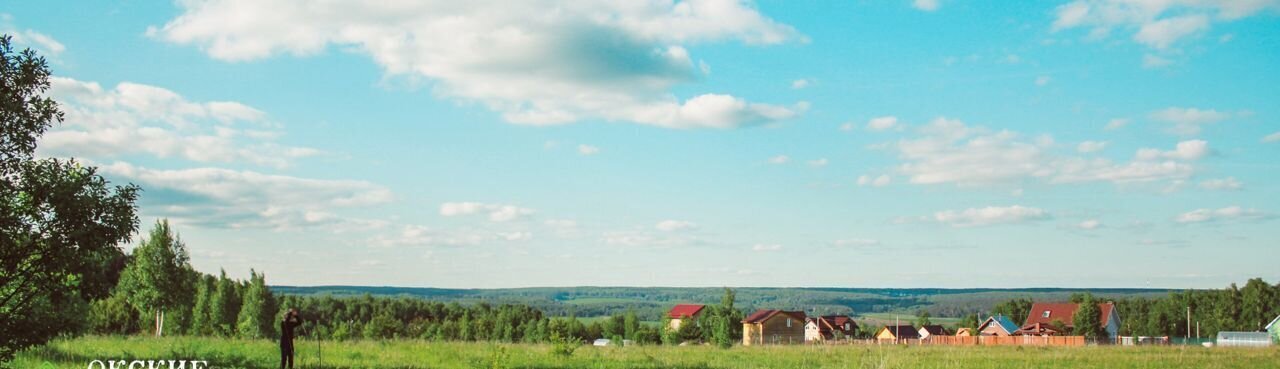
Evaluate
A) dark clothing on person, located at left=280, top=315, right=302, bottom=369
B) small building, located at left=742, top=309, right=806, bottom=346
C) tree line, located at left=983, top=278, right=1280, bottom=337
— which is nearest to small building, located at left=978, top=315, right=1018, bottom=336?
tree line, located at left=983, top=278, right=1280, bottom=337

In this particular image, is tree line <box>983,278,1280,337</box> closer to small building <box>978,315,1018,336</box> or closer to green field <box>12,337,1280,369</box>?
small building <box>978,315,1018,336</box>

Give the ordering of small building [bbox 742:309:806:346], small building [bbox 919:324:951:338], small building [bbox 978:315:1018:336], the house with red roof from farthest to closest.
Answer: small building [bbox 919:324:951:338]
small building [bbox 742:309:806:346]
small building [bbox 978:315:1018:336]
the house with red roof

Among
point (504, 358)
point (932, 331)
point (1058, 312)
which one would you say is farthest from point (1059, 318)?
point (504, 358)

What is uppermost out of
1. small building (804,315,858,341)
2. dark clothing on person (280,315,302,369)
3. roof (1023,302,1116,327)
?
dark clothing on person (280,315,302,369)

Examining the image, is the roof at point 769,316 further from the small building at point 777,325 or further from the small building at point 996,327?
the small building at point 996,327

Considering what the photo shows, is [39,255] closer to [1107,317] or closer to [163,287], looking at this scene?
[163,287]

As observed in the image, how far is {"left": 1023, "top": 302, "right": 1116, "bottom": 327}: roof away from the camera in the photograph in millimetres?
97875

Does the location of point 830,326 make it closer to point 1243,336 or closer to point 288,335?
point 1243,336

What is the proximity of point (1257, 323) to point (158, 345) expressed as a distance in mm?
105094

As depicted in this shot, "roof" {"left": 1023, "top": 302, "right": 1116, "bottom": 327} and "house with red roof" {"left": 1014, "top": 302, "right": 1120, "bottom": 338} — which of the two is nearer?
"house with red roof" {"left": 1014, "top": 302, "right": 1120, "bottom": 338}

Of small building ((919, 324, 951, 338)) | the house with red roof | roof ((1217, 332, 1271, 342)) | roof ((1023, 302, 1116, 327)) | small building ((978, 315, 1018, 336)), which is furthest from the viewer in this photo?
small building ((919, 324, 951, 338))

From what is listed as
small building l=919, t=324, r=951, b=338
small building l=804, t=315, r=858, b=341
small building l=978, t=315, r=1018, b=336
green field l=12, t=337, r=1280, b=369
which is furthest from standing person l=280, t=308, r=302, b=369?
small building l=804, t=315, r=858, b=341

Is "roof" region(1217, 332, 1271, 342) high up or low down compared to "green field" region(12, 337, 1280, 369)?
down

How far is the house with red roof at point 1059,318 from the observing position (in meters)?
92.4
